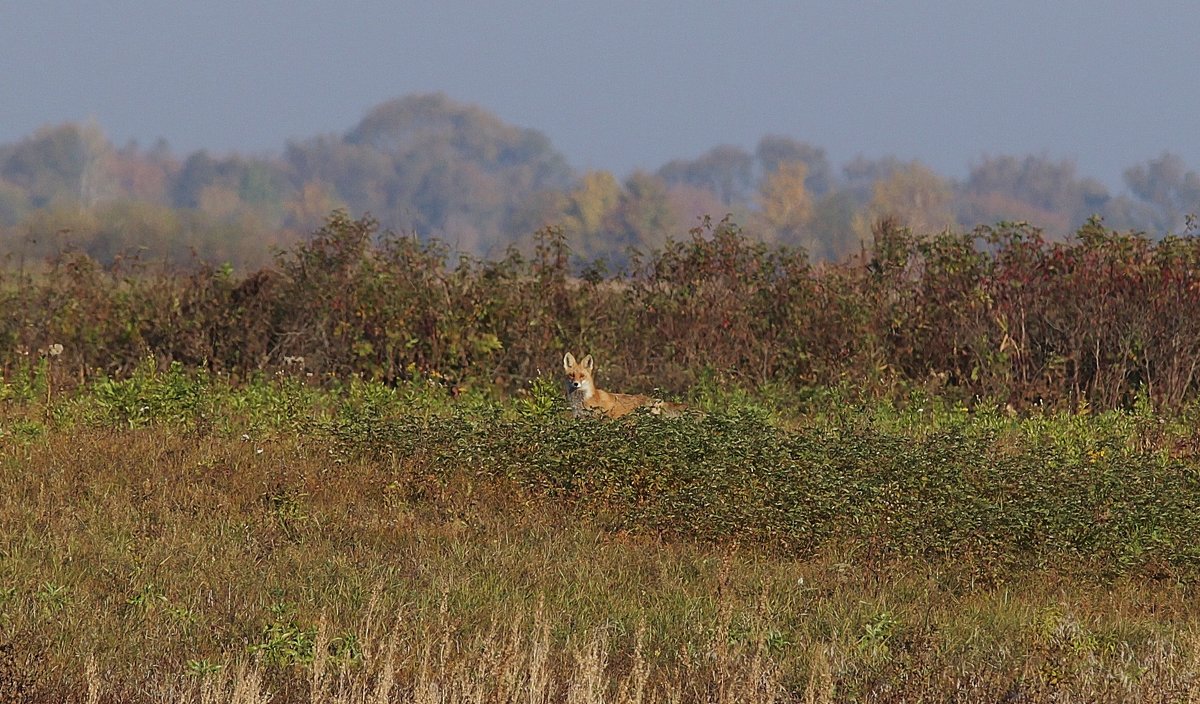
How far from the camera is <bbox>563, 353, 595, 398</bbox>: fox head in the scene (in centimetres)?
1263

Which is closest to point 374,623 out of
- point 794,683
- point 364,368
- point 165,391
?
point 794,683

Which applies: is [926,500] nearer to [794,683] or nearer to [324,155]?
[794,683]

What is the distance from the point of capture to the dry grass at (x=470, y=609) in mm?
5465

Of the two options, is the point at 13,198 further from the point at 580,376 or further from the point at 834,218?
the point at 580,376

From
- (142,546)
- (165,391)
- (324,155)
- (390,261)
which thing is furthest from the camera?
(324,155)

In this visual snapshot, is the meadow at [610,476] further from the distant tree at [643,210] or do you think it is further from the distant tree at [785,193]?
the distant tree at [785,193]

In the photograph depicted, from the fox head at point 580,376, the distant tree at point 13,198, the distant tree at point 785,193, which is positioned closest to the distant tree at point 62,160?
the distant tree at point 13,198

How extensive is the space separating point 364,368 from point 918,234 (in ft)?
20.4

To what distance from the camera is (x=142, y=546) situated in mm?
7371

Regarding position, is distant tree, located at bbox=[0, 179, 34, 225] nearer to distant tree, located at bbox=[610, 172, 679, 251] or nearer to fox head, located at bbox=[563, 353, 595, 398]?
distant tree, located at bbox=[610, 172, 679, 251]

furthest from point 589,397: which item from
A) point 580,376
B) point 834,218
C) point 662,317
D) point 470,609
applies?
point 834,218

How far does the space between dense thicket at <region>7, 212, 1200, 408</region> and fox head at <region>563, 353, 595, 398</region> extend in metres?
1.89

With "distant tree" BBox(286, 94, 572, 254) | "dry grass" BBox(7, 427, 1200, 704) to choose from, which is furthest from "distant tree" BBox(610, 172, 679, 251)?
"dry grass" BBox(7, 427, 1200, 704)

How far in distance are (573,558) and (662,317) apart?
26.7ft
